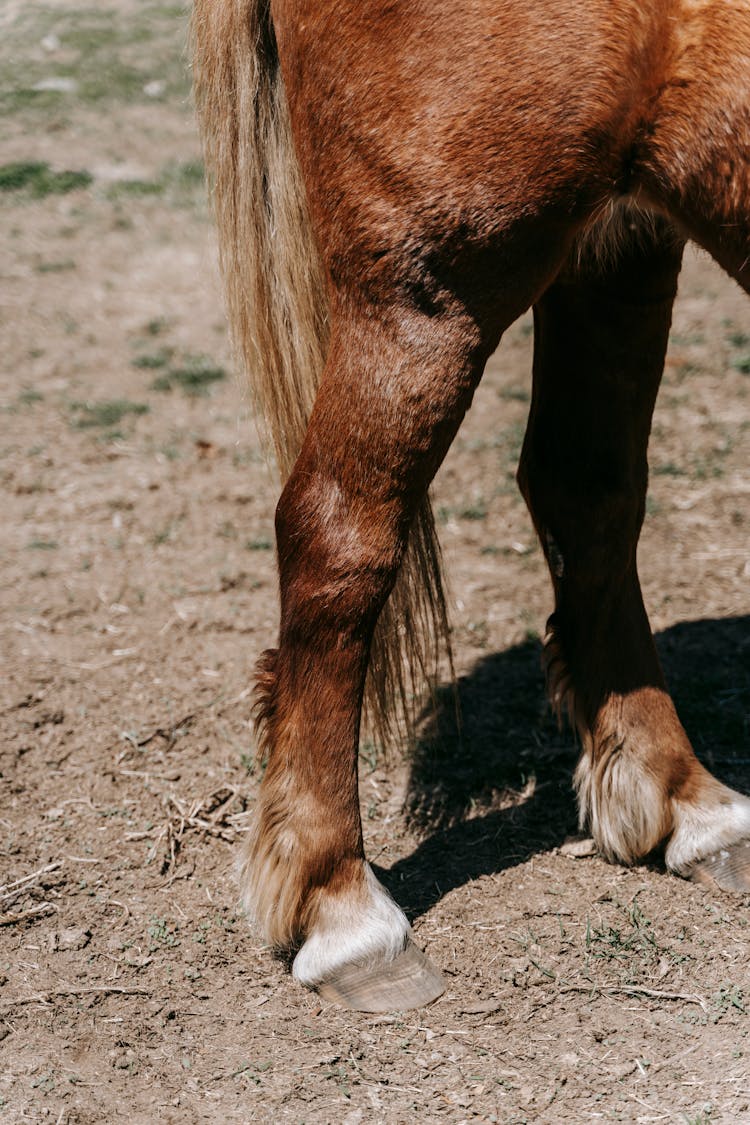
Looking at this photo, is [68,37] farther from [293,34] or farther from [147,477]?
[293,34]

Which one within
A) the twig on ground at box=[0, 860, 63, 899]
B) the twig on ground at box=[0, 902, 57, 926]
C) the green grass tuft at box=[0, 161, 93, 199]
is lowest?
the twig on ground at box=[0, 902, 57, 926]

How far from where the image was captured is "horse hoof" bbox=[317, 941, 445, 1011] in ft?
6.75

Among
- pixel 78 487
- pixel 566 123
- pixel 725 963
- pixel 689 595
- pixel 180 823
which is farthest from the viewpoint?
pixel 78 487

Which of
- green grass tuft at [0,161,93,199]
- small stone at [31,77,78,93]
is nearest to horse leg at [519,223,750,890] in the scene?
green grass tuft at [0,161,93,199]

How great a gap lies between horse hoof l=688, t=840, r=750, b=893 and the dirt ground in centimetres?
4

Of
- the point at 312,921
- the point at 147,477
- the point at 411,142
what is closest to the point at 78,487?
the point at 147,477

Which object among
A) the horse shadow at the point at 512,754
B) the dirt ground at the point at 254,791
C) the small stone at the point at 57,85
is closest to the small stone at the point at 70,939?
the dirt ground at the point at 254,791

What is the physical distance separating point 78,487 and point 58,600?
2.46 feet

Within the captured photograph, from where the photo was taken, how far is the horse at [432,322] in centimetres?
169

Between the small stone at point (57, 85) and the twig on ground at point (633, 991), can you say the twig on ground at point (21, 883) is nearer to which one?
the twig on ground at point (633, 991)

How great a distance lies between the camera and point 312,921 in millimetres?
2107

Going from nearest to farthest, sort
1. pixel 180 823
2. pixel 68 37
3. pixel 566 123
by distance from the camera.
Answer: pixel 566 123
pixel 180 823
pixel 68 37

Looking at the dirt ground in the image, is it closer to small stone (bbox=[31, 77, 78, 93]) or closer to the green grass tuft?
the green grass tuft

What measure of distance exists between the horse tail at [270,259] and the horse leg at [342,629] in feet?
0.76
